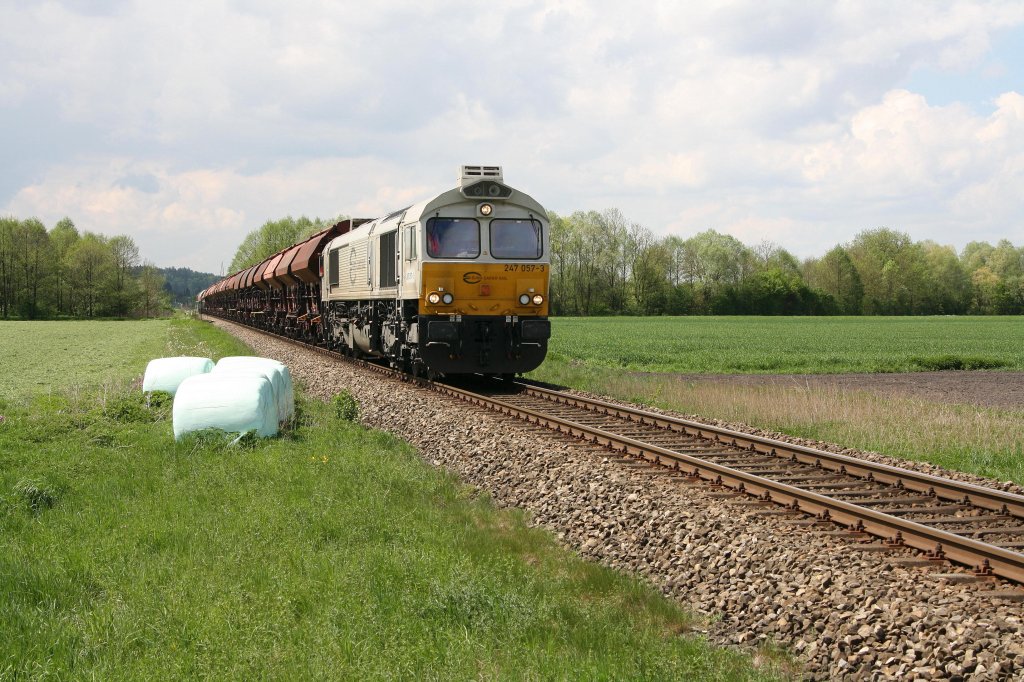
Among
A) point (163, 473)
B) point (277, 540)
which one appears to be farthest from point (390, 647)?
point (163, 473)

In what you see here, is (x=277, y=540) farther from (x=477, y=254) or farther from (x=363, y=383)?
(x=363, y=383)

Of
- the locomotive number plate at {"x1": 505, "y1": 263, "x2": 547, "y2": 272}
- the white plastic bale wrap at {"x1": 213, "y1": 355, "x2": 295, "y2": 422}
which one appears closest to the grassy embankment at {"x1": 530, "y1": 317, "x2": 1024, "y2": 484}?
the locomotive number plate at {"x1": 505, "y1": 263, "x2": 547, "y2": 272}

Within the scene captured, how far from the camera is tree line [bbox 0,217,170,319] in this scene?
9281 cm

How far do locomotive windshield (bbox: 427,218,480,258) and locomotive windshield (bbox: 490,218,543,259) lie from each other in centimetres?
36

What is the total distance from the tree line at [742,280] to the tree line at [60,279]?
168 ft

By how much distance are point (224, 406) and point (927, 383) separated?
2163cm

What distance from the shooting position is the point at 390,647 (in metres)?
4.86

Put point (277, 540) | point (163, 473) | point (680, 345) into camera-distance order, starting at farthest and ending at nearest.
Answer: point (680, 345)
point (163, 473)
point (277, 540)

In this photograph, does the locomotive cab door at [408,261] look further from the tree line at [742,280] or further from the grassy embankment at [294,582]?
the tree line at [742,280]

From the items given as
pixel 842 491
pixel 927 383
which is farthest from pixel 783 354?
pixel 842 491

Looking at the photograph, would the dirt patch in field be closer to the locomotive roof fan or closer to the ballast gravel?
the locomotive roof fan

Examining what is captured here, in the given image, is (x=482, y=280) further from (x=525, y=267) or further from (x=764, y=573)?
(x=764, y=573)

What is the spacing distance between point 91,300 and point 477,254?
93.7m

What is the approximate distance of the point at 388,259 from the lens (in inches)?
717
